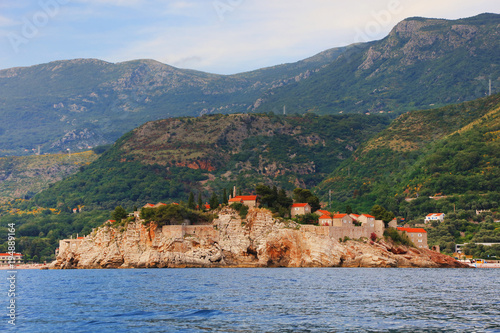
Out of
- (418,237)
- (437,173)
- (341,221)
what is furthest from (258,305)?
(437,173)

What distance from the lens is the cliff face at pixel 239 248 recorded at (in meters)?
80.8

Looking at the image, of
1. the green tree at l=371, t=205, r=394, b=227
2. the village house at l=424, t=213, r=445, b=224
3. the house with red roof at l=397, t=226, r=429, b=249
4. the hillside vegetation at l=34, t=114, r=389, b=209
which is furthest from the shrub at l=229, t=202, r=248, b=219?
the hillside vegetation at l=34, t=114, r=389, b=209

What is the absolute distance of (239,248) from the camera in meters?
84.4

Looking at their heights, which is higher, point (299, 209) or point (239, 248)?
point (299, 209)

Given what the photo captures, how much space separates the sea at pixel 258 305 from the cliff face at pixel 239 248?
20.3m

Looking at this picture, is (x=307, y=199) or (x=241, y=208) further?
(x=307, y=199)

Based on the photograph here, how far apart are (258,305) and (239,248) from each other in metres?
44.7

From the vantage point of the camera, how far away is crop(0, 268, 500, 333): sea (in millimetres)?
32281

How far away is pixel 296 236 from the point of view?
266ft

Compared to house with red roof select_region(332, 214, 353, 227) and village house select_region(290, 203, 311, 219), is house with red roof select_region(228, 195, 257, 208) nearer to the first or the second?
village house select_region(290, 203, 311, 219)

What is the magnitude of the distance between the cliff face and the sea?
66.6 ft

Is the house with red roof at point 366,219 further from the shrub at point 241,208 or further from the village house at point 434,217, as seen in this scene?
the village house at point 434,217

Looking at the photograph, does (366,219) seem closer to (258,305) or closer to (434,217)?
(434,217)

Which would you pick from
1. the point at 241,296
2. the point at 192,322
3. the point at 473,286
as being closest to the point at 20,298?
the point at 241,296
